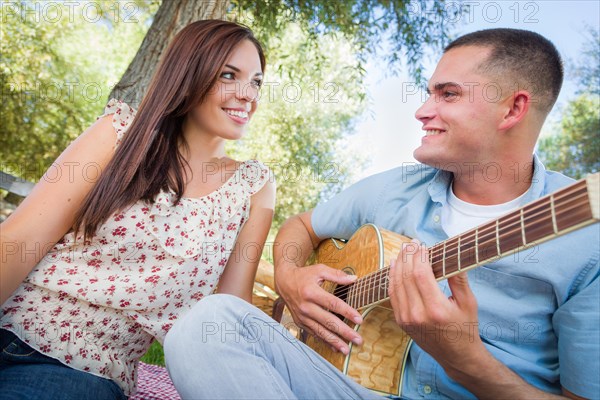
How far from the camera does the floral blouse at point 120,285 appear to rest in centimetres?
183

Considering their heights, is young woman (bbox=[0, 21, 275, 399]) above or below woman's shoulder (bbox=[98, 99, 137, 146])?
below

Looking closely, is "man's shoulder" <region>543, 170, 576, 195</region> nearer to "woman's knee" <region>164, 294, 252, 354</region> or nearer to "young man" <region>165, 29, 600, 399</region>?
"young man" <region>165, 29, 600, 399</region>

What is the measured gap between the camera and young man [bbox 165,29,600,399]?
144 cm

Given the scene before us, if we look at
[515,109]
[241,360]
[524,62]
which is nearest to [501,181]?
[515,109]

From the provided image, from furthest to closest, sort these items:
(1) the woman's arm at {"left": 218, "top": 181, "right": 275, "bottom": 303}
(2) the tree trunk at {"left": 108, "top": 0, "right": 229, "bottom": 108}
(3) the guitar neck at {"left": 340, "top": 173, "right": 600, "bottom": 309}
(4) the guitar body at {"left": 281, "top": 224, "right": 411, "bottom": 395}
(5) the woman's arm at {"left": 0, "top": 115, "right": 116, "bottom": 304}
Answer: (2) the tree trunk at {"left": 108, "top": 0, "right": 229, "bottom": 108} → (1) the woman's arm at {"left": 218, "top": 181, "right": 275, "bottom": 303} → (4) the guitar body at {"left": 281, "top": 224, "right": 411, "bottom": 395} → (5) the woman's arm at {"left": 0, "top": 115, "right": 116, "bottom": 304} → (3) the guitar neck at {"left": 340, "top": 173, "right": 600, "bottom": 309}

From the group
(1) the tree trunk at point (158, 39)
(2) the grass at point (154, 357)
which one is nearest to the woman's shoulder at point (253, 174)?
(1) the tree trunk at point (158, 39)

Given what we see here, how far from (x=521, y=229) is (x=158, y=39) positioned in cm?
319

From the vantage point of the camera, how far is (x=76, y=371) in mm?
1771

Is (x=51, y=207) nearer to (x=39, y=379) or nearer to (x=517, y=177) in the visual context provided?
(x=39, y=379)

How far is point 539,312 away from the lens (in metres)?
1.72

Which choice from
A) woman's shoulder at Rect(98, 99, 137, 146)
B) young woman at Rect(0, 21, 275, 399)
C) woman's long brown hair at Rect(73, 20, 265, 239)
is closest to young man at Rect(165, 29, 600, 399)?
young woman at Rect(0, 21, 275, 399)

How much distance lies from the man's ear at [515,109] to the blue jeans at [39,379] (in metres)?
1.79

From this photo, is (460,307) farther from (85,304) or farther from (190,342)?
(85,304)

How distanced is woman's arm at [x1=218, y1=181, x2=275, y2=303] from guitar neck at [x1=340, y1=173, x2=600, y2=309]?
2.61ft
